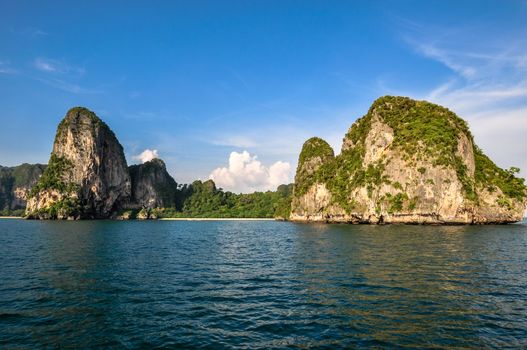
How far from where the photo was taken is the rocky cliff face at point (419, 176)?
92000mm

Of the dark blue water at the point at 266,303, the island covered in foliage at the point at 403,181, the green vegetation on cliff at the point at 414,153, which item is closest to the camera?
the dark blue water at the point at 266,303

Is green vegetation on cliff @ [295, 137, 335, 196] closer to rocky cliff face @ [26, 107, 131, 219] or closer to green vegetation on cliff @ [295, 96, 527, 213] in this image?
green vegetation on cliff @ [295, 96, 527, 213]

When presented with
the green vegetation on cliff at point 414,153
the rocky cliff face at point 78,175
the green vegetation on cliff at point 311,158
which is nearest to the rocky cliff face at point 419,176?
the green vegetation on cliff at point 414,153

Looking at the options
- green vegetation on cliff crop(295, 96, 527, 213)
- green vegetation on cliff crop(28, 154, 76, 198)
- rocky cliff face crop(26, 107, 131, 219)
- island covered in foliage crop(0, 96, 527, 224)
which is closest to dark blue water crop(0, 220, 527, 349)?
island covered in foliage crop(0, 96, 527, 224)

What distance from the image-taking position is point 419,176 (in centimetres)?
9556

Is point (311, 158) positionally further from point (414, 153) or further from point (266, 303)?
point (266, 303)

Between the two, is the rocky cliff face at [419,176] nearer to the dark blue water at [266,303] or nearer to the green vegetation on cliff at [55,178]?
the dark blue water at [266,303]

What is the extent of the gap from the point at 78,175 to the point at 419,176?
160128mm

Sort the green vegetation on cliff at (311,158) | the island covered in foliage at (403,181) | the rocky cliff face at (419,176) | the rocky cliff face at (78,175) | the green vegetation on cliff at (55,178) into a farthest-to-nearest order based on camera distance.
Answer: the green vegetation on cliff at (311,158), the green vegetation on cliff at (55,178), the rocky cliff face at (78,175), the island covered in foliage at (403,181), the rocky cliff face at (419,176)

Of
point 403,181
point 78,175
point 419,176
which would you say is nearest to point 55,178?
point 78,175

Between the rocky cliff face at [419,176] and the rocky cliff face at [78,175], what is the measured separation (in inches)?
4875

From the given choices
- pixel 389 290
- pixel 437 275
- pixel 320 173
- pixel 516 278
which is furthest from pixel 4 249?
pixel 320 173

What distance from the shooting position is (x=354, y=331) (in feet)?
45.2

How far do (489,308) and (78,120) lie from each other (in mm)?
198799
